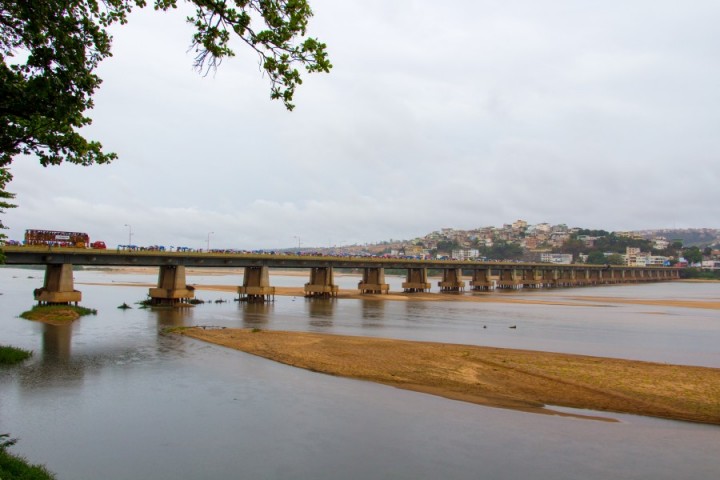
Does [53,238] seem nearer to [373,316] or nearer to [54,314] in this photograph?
[54,314]

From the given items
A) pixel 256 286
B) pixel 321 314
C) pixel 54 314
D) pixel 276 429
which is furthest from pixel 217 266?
pixel 276 429

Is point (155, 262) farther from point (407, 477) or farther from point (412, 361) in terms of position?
point (407, 477)

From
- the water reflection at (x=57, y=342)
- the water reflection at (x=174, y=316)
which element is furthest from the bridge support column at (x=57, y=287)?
the water reflection at (x=57, y=342)

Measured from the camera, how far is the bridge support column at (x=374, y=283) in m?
107

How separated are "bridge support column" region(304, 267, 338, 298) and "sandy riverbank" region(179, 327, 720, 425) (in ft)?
184

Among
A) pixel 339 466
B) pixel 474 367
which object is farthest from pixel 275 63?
pixel 474 367

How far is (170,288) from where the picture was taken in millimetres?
67125

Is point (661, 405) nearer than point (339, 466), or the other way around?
point (339, 466)

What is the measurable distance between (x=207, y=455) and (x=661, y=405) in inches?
719

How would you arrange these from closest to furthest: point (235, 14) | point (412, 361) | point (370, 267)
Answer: point (235, 14) < point (412, 361) < point (370, 267)

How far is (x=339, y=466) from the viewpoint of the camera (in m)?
15.0

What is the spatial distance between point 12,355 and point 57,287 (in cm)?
2922

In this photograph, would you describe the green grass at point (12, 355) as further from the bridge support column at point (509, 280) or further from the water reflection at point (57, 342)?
the bridge support column at point (509, 280)

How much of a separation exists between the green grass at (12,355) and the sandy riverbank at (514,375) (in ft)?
38.6
